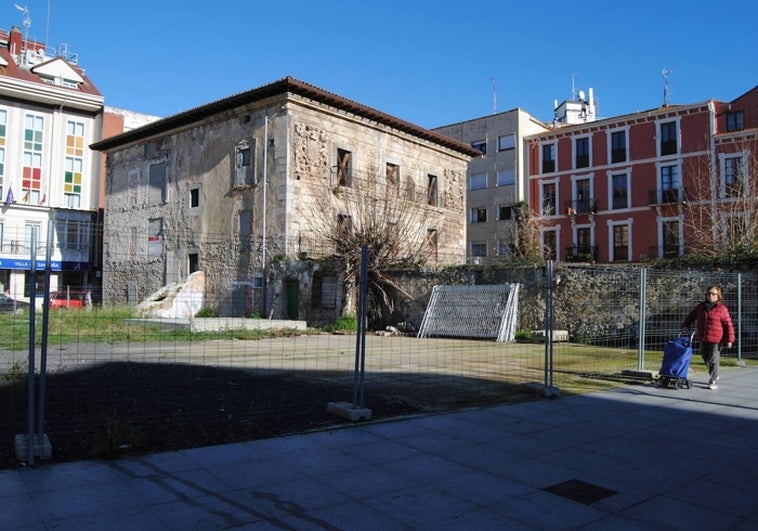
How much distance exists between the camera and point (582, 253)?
42938mm

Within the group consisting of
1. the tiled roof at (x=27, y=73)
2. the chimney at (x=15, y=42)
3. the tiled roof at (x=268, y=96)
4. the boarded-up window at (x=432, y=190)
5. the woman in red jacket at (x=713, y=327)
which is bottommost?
the woman in red jacket at (x=713, y=327)

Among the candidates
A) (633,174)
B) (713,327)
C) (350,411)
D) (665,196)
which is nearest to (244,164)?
(713,327)

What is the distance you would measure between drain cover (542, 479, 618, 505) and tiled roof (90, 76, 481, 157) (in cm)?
2373

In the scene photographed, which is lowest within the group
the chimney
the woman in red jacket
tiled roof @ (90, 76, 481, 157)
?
the woman in red jacket

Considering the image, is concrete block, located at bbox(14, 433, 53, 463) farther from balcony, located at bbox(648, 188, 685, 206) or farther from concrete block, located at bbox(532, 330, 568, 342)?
balcony, located at bbox(648, 188, 685, 206)

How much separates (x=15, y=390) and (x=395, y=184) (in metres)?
25.0

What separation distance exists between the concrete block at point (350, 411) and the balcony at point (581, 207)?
40.0 meters

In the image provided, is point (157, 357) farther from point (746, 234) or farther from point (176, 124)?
point (176, 124)

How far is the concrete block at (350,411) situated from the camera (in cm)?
634

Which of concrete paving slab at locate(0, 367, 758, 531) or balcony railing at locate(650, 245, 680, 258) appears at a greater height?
balcony railing at locate(650, 245, 680, 258)

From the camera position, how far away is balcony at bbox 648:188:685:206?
3884cm

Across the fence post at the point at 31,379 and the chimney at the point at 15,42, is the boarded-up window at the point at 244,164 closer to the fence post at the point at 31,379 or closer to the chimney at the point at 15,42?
the fence post at the point at 31,379

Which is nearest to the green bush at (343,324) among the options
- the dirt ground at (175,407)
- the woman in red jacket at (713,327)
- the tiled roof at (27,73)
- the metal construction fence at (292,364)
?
the metal construction fence at (292,364)

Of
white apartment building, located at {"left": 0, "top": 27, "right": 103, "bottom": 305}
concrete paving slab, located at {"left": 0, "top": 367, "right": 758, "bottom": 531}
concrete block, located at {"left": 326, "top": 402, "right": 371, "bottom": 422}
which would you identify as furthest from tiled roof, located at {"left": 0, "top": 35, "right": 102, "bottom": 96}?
concrete paving slab, located at {"left": 0, "top": 367, "right": 758, "bottom": 531}
